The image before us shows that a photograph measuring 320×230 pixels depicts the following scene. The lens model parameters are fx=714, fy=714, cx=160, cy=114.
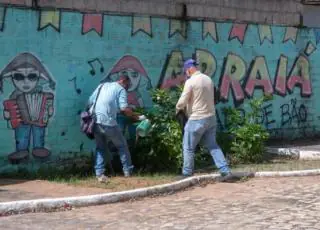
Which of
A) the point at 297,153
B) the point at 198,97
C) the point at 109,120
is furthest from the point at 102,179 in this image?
the point at 297,153

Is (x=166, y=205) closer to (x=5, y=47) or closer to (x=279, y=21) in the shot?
(x=5, y=47)

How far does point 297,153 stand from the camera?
13.5 metres

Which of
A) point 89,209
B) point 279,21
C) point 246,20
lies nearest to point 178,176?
point 89,209

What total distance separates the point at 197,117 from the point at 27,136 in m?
2.53

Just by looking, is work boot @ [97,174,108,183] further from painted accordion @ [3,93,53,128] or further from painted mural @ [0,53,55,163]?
painted accordion @ [3,93,53,128]

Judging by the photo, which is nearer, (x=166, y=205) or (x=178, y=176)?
(x=166, y=205)

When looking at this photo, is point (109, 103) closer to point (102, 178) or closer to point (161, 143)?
point (102, 178)

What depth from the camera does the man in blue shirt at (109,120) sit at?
34.5ft

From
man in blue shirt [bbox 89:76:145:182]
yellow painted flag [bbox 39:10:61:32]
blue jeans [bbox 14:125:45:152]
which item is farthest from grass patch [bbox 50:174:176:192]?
yellow painted flag [bbox 39:10:61:32]

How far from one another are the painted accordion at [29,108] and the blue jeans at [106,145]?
0.85m

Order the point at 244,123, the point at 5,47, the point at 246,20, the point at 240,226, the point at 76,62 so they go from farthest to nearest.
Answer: the point at 246,20 < the point at 244,123 < the point at 76,62 < the point at 5,47 < the point at 240,226

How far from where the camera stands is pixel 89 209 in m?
8.77

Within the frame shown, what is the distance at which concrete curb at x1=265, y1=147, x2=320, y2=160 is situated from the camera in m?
13.4

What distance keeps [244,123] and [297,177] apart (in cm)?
191
